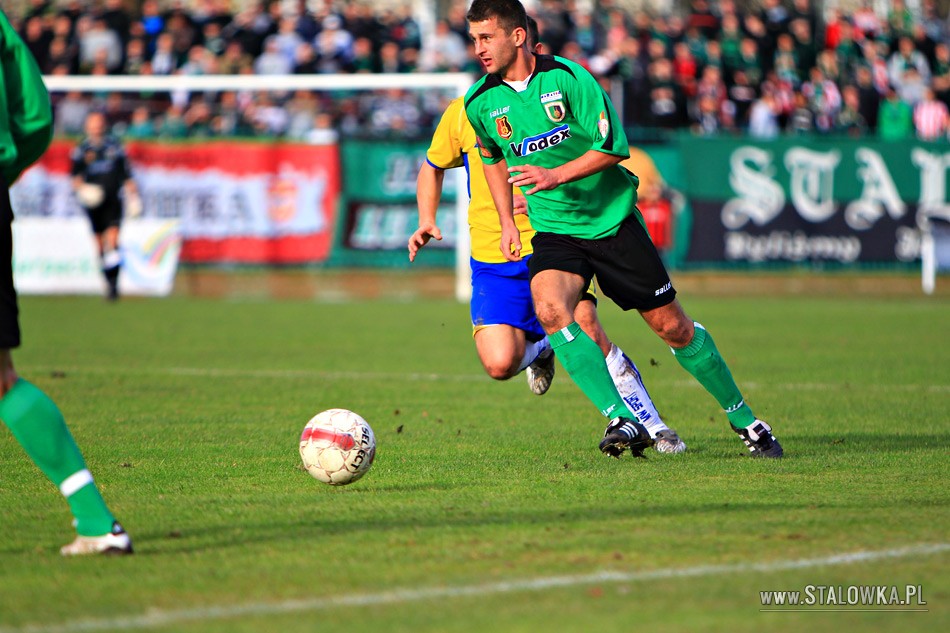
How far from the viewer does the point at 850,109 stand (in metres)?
24.6

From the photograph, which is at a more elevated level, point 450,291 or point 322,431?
point 322,431

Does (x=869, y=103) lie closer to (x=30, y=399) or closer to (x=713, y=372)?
(x=713, y=372)

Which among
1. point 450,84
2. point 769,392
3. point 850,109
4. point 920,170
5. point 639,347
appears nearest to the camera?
point 769,392

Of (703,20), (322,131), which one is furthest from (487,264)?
(703,20)

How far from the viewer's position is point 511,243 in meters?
7.31

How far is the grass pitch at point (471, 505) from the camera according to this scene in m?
4.32

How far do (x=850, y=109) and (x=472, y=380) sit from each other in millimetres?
14907

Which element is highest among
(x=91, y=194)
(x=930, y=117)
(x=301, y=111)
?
(x=301, y=111)

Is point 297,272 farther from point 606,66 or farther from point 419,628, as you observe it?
point 419,628

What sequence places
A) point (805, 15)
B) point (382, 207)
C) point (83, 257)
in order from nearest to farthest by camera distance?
point (83, 257) < point (382, 207) < point (805, 15)

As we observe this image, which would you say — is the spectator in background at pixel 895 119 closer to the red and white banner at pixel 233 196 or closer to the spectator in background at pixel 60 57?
the red and white banner at pixel 233 196

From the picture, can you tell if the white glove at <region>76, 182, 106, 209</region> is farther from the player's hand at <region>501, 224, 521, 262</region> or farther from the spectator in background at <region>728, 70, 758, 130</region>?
the player's hand at <region>501, 224, 521, 262</region>

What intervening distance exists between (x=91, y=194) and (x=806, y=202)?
1037cm

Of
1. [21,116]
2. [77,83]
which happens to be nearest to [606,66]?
[77,83]
